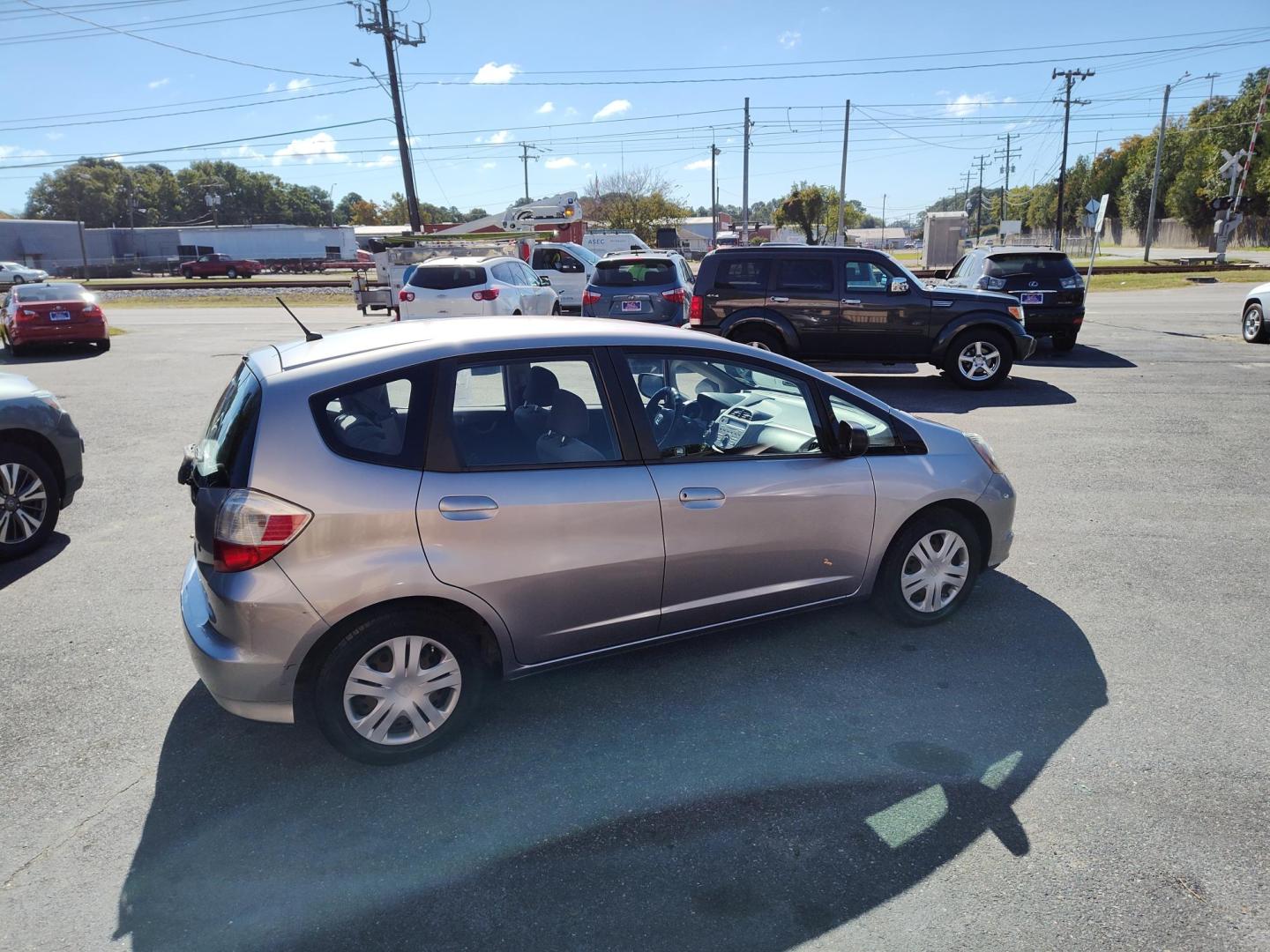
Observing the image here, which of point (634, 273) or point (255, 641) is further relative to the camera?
point (634, 273)

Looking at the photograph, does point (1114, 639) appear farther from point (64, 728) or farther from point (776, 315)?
point (776, 315)

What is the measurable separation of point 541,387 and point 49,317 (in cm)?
1660

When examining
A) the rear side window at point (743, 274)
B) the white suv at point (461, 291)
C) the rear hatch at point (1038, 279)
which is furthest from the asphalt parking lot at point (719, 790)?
the white suv at point (461, 291)

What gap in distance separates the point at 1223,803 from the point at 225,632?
374cm

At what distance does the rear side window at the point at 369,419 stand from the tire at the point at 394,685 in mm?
624

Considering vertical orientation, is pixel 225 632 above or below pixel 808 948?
above

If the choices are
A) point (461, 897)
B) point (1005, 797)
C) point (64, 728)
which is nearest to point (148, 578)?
point (64, 728)

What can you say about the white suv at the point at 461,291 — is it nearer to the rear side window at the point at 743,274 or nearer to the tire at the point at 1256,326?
the rear side window at the point at 743,274

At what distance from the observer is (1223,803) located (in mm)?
3127

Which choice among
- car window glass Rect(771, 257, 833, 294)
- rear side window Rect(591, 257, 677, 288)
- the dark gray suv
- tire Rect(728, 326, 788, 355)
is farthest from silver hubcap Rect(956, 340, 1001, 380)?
rear side window Rect(591, 257, 677, 288)

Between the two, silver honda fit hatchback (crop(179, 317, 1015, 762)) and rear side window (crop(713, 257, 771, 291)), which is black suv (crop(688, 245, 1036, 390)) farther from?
silver honda fit hatchback (crop(179, 317, 1015, 762))

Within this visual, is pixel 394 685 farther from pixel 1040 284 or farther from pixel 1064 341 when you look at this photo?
pixel 1064 341

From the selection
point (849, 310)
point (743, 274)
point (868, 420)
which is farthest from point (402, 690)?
point (849, 310)

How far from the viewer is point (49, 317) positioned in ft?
53.3
